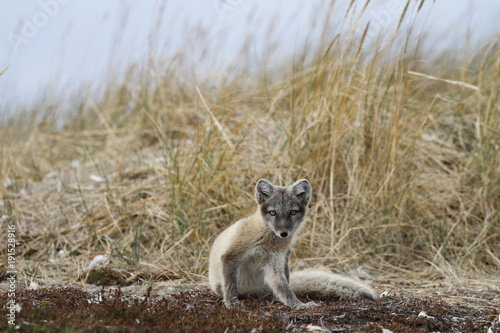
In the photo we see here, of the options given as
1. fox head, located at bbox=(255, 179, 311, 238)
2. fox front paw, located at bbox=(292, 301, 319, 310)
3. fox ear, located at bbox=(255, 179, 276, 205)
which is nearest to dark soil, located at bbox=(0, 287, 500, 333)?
fox front paw, located at bbox=(292, 301, 319, 310)

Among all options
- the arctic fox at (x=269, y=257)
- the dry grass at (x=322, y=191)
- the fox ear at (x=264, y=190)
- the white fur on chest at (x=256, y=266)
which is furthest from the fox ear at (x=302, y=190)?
the dry grass at (x=322, y=191)

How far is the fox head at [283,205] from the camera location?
4.58 metres

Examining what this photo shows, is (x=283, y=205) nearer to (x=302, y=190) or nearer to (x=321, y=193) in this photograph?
(x=302, y=190)

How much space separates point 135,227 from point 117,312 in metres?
3.23

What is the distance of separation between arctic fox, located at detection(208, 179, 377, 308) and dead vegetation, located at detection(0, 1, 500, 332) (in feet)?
3.96

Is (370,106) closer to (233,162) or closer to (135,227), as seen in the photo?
(233,162)

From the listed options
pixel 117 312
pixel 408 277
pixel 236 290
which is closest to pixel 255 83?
pixel 408 277

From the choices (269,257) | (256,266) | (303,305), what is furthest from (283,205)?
(303,305)

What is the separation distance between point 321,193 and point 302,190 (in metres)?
2.42

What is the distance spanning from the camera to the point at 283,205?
4.66 m

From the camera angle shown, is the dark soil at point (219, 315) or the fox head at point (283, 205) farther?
the fox head at point (283, 205)

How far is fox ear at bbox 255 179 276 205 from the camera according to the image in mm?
4793

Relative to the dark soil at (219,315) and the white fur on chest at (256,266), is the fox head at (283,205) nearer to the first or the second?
the white fur on chest at (256,266)

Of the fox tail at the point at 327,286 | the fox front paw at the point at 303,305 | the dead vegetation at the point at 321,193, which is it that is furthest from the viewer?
the dead vegetation at the point at 321,193
